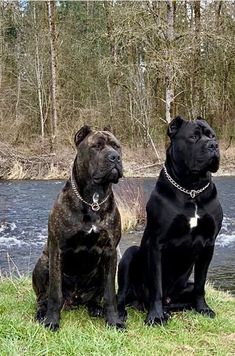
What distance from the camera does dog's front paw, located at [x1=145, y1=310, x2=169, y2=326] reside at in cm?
439

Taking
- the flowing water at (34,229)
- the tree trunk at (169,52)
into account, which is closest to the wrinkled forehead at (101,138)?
the flowing water at (34,229)

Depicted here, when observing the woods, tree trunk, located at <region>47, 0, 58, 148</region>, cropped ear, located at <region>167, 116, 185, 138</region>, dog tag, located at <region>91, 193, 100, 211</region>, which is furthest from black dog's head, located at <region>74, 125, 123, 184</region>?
tree trunk, located at <region>47, 0, 58, 148</region>

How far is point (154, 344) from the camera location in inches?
154

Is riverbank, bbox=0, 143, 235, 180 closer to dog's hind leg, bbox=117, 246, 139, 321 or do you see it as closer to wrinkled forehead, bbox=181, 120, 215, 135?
dog's hind leg, bbox=117, 246, 139, 321

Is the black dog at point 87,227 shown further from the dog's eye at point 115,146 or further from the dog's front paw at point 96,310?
the dog's front paw at point 96,310

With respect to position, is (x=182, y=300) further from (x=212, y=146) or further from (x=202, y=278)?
(x=212, y=146)

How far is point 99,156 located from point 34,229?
8458 millimetres

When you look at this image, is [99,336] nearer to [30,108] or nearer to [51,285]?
[51,285]

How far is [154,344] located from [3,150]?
19.7 m

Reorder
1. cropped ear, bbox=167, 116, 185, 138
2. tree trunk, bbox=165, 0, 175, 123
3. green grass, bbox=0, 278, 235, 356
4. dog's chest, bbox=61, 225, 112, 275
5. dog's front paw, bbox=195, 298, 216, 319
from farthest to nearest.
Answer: tree trunk, bbox=165, 0, 175, 123 → dog's front paw, bbox=195, 298, 216, 319 → cropped ear, bbox=167, 116, 185, 138 → dog's chest, bbox=61, 225, 112, 275 → green grass, bbox=0, 278, 235, 356

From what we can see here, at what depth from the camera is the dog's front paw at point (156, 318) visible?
4387 millimetres

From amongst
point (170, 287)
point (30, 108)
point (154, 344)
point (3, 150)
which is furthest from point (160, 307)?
point (30, 108)

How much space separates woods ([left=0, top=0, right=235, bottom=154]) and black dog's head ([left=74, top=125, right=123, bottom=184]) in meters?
19.5

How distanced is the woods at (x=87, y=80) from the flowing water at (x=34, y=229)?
21.2 feet
